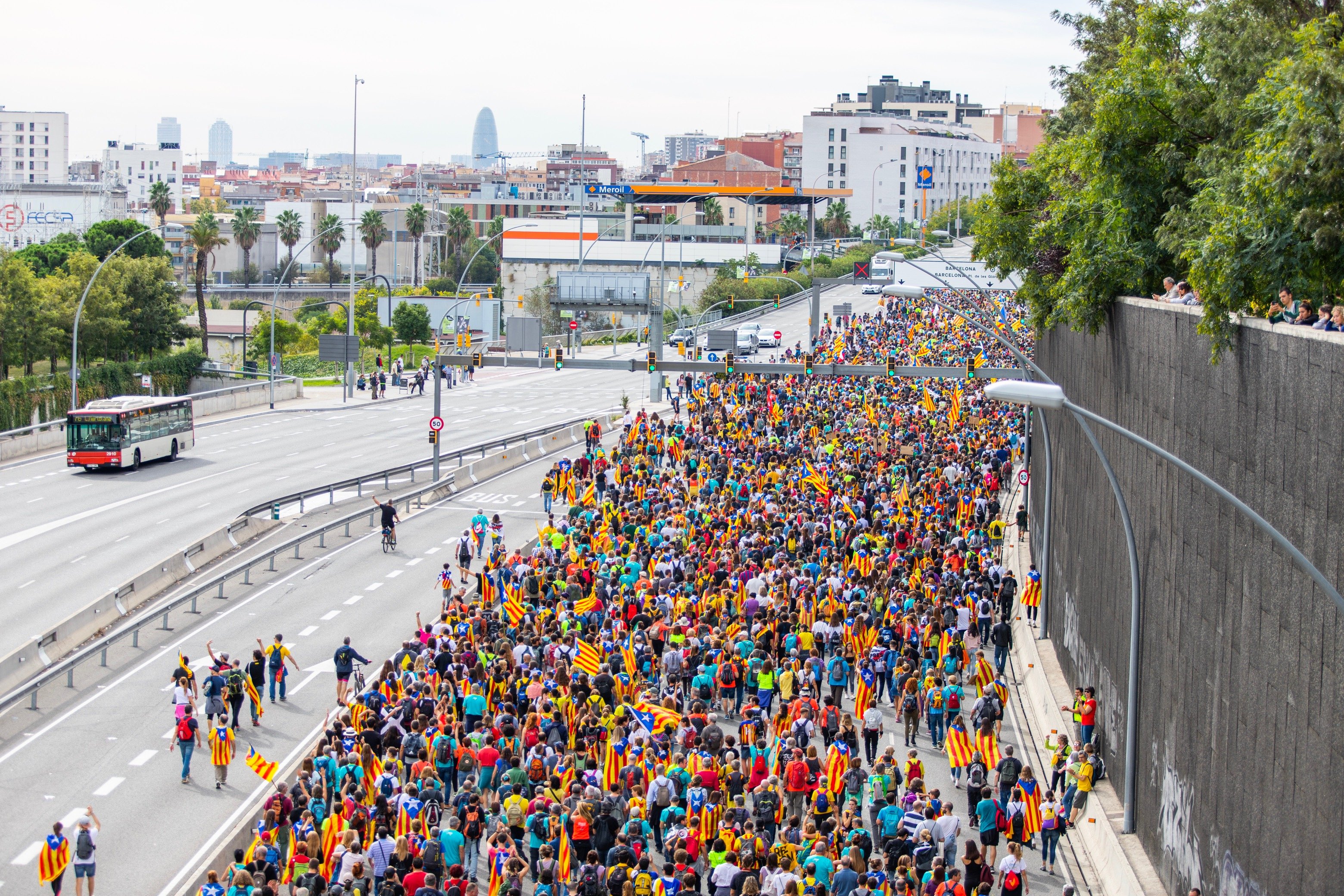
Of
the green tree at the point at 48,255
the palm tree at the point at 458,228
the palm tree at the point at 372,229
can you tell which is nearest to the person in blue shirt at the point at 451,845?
the green tree at the point at 48,255

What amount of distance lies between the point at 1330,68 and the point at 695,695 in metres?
12.1

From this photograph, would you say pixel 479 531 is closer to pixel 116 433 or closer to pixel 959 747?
pixel 959 747

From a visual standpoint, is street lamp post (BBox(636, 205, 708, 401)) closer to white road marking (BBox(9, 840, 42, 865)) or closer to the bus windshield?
the bus windshield

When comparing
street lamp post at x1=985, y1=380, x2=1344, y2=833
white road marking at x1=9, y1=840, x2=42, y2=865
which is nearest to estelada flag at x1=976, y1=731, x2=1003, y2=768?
street lamp post at x1=985, y1=380, x2=1344, y2=833

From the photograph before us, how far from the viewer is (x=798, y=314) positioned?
11056cm

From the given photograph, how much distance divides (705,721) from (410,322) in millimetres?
83130

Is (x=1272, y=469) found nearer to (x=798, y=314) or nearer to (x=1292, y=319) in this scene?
(x=1292, y=319)

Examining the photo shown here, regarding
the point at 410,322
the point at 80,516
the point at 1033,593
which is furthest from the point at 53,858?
the point at 410,322

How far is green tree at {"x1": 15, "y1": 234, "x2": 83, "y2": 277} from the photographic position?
96625 millimetres

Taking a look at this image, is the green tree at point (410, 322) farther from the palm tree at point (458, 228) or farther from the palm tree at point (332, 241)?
the palm tree at point (458, 228)

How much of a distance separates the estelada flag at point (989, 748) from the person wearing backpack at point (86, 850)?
1054cm

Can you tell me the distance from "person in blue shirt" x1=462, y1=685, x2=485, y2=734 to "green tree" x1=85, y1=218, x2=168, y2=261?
84370 millimetres

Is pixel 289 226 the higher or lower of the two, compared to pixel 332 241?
higher

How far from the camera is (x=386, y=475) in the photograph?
140 ft
